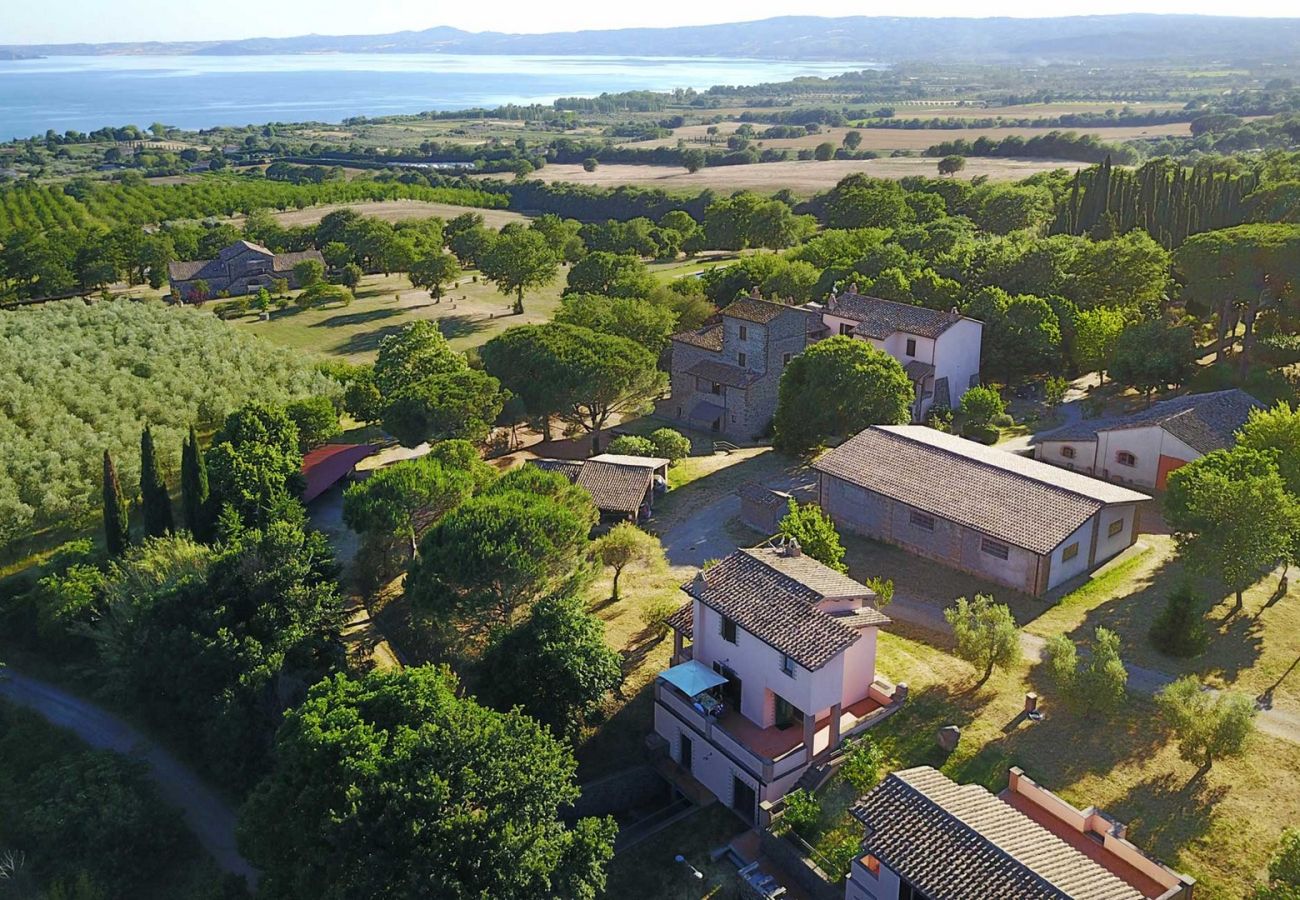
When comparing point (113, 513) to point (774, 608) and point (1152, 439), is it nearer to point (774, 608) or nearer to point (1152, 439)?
point (774, 608)

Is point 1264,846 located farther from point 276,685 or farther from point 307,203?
point 307,203

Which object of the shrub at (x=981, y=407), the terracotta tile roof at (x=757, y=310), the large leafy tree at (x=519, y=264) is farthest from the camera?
the large leafy tree at (x=519, y=264)

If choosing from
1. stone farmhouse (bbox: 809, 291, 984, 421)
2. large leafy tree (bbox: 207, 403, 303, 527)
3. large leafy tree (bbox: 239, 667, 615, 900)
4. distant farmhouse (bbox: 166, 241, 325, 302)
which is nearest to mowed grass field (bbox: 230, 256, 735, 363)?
distant farmhouse (bbox: 166, 241, 325, 302)

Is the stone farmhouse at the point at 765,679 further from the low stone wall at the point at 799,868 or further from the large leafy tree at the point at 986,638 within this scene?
the large leafy tree at the point at 986,638

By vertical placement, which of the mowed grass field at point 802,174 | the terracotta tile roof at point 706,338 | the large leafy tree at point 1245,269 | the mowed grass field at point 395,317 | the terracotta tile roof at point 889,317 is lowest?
the mowed grass field at point 395,317

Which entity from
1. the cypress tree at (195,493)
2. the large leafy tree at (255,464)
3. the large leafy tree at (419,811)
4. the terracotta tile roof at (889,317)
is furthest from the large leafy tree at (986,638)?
the cypress tree at (195,493)

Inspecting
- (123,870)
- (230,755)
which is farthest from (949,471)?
(123,870)

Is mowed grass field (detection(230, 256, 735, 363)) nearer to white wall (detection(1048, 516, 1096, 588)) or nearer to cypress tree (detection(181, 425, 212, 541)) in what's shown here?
cypress tree (detection(181, 425, 212, 541))
